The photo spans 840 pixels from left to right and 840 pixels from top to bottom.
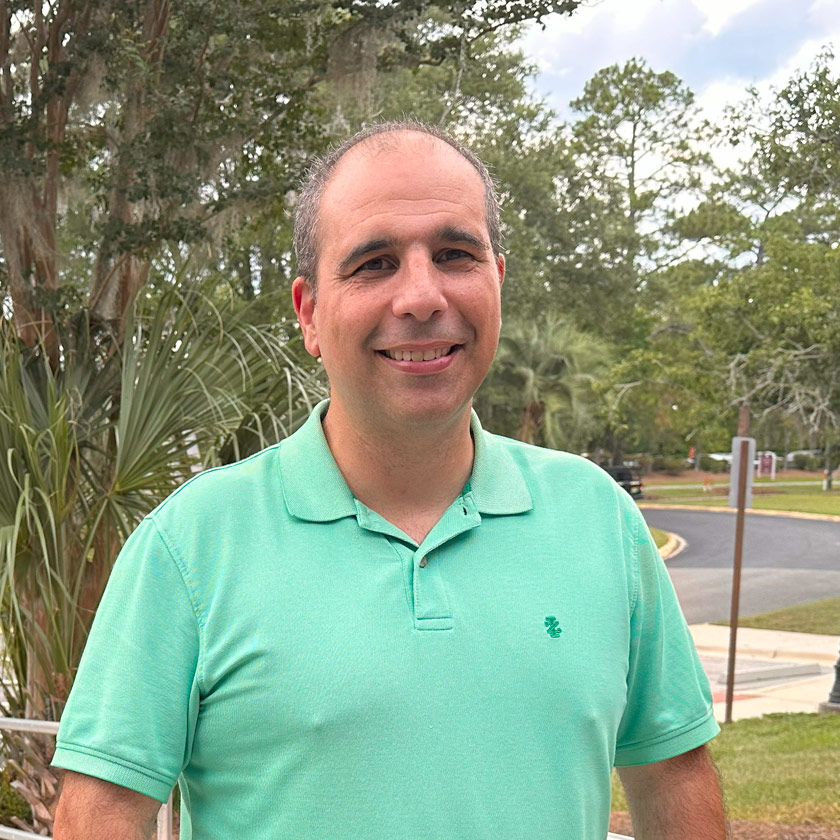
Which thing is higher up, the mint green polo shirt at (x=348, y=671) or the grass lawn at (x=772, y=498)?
the mint green polo shirt at (x=348, y=671)

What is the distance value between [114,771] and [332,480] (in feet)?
1.49

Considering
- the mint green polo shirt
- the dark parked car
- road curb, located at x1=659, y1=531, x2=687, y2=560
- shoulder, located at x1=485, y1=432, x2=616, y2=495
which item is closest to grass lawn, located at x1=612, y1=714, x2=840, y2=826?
shoulder, located at x1=485, y1=432, x2=616, y2=495

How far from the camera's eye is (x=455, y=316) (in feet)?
4.93

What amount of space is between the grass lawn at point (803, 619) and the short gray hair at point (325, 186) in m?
14.7

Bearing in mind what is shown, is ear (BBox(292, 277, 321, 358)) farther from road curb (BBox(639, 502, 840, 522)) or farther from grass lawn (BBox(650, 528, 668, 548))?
road curb (BBox(639, 502, 840, 522))

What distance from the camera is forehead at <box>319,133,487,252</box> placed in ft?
4.90

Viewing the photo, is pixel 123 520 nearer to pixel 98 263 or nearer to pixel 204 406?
pixel 204 406

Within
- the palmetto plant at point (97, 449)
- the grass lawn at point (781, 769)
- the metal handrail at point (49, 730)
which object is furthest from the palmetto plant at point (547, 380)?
the metal handrail at point (49, 730)

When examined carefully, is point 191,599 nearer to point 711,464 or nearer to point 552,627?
point 552,627

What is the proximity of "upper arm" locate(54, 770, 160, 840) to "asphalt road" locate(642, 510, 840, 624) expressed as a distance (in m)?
15.7

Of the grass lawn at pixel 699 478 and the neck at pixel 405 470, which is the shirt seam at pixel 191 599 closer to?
the neck at pixel 405 470

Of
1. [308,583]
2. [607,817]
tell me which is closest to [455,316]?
[308,583]

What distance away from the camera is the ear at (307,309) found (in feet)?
5.46

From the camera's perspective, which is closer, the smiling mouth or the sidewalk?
the smiling mouth
